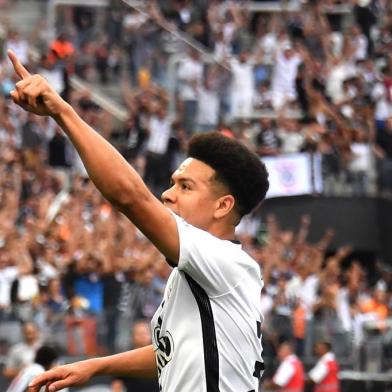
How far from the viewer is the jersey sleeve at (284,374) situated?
1515cm

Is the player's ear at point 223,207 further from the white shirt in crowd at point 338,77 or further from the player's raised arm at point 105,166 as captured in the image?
the white shirt in crowd at point 338,77

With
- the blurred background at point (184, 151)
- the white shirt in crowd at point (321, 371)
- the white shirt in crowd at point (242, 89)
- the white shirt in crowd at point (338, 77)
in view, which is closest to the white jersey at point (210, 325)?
the blurred background at point (184, 151)

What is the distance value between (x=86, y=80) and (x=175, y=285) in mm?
18530

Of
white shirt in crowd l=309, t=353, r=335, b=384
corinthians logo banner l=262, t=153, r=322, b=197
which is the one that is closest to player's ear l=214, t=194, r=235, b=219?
white shirt in crowd l=309, t=353, r=335, b=384

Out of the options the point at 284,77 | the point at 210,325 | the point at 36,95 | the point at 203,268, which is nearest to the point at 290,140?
the point at 284,77

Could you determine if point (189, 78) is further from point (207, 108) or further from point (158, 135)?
point (158, 135)

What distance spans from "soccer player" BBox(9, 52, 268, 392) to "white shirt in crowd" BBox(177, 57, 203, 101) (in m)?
17.4

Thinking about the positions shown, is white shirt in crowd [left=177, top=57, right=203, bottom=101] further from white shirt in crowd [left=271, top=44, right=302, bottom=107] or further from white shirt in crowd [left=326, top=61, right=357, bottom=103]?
white shirt in crowd [left=326, top=61, right=357, bottom=103]

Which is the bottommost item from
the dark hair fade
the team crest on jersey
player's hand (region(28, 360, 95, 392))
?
player's hand (region(28, 360, 95, 392))

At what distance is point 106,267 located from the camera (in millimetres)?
15773

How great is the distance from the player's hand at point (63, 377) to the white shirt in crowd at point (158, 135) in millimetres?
15435

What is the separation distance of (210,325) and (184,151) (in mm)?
15860

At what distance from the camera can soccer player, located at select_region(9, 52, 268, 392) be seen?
15.5ft

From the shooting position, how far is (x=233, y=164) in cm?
515
